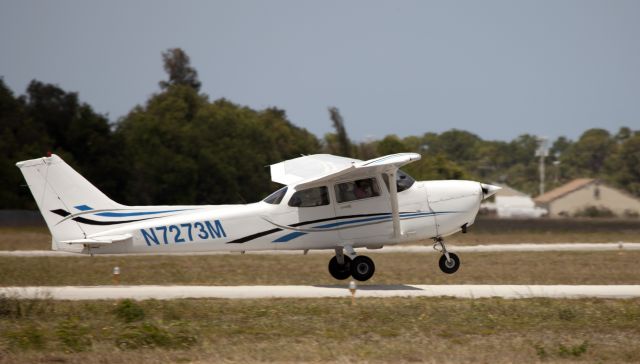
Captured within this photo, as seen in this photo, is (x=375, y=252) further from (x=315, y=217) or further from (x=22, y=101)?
(x=22, y=101)

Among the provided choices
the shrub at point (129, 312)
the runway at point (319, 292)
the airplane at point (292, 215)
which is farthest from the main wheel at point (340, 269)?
the shrub at point (129, 312)

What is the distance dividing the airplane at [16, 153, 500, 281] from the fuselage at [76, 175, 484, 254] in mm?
21

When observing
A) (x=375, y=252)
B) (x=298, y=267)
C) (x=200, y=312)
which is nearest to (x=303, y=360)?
(x=200, y=312)

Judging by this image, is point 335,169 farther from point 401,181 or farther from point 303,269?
point 303,269

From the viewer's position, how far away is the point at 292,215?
18.4m

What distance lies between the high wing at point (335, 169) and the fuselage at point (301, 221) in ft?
0.81

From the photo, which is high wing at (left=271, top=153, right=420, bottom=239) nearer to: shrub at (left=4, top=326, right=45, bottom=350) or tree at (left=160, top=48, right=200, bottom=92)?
shrub at (left=4, top=326, right=45, bottom=350)

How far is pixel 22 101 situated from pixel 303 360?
54794mm

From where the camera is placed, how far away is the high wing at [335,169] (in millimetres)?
17547

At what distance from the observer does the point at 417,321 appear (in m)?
13.9

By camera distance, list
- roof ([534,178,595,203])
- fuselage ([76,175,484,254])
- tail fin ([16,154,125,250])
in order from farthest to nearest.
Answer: roof ([534,178,595,203]) < fuselage ([76,175,484,254]) < tail fin ([16,154,125,250])

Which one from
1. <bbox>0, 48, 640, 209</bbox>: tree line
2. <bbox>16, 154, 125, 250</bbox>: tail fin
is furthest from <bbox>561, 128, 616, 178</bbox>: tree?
<bbox>16, 154, 125, 250</bbox>: tail fin

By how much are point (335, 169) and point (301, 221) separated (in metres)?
1.36

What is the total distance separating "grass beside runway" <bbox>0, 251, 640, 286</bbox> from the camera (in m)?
20.3
